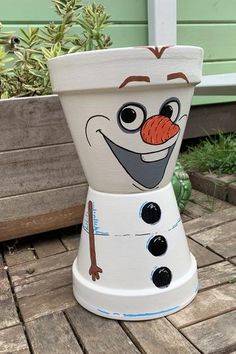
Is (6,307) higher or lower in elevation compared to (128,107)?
lower

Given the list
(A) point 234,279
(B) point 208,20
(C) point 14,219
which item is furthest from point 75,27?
(A) point 234,279

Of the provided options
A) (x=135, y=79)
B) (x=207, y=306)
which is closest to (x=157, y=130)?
(x=135, y=79)

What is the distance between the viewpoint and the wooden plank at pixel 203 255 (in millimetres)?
1310

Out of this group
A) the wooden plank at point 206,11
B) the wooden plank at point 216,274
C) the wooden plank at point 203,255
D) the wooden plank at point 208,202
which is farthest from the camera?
the wooden plank at point 206,11

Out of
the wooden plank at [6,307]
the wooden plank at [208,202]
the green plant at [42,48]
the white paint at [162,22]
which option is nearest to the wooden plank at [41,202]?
the wooden plank at [6,307]

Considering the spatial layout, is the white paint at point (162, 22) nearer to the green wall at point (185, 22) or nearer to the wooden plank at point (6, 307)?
the green wall at point (185, 22)

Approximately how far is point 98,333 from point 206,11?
6.81 feet

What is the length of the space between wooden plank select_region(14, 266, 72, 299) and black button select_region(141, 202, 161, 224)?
37 centimetres

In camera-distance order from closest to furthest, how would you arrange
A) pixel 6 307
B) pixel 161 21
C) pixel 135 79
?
pixel 135 79, pixel 6 307, pixel 161 21

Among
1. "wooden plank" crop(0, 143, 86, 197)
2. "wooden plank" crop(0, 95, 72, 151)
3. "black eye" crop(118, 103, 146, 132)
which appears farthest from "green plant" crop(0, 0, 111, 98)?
"black eye" crop(118, 103, 146, 132)

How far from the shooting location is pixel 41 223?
5.03 feet

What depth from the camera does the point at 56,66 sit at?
0.96m

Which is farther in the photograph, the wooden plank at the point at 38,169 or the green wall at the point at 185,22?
the green wall at the point at 185,22

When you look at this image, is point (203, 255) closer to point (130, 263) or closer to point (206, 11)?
point (130, 263)
